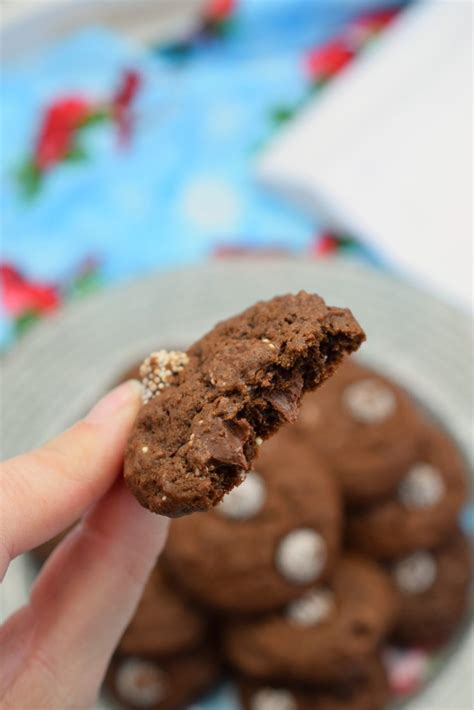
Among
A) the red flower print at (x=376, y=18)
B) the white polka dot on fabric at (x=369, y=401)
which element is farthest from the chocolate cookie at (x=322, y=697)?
the red flower print at (x=376, y=18)

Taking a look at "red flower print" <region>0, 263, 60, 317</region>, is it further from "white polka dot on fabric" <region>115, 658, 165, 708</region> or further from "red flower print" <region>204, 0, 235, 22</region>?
"red flower print" <region>204, 0, 235, 22</region>

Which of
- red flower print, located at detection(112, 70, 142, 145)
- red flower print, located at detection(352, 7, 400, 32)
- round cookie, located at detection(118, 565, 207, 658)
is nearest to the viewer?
round cookie, located at detection(118, 565, 207, 658)

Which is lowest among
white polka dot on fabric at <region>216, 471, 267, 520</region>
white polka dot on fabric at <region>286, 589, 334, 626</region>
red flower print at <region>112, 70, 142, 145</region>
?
white polka dot on fabric at <region>286, 589, 334, 626</region>

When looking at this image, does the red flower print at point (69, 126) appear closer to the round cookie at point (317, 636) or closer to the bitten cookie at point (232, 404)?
the round cookie at point (317, 636)

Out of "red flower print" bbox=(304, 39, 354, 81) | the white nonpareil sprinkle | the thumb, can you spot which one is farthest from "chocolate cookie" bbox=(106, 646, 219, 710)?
"red flower print" bbox=(304, 39, 354, 81)

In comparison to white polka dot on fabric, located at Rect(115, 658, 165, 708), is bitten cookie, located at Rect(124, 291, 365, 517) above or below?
above

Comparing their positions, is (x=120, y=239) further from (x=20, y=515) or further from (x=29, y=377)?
(x=20, y=515)

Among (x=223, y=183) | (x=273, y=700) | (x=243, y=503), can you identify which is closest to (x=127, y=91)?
(x=223, y=183)
